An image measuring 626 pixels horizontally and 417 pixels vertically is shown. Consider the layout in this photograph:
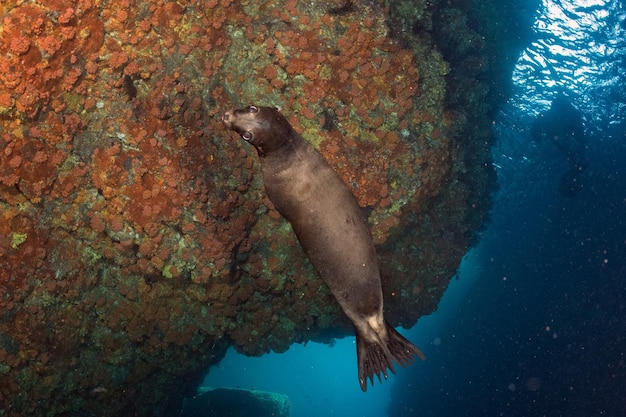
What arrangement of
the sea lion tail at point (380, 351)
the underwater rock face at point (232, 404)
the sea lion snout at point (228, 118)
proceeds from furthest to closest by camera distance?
the underwater rock face at point (232, 404) < the sea lion tail at point (380, 351) < the sea lion snout at point (228, 118)

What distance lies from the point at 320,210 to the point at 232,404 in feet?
41.9

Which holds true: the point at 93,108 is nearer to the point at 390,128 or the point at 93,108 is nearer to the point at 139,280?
the point at 139,280

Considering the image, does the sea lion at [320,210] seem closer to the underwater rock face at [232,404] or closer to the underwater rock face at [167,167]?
the underwater rock face at [167,167]

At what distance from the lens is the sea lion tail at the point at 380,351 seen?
4.52 meters

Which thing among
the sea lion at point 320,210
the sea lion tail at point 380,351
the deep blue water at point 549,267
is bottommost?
the deep blue water at point 549,267

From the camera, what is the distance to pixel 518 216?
80.3ft

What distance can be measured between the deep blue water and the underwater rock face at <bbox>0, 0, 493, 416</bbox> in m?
12.6

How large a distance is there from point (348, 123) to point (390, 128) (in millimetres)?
719

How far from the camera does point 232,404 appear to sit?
47.3 feet

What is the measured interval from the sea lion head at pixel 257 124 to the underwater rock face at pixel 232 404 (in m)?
12.8

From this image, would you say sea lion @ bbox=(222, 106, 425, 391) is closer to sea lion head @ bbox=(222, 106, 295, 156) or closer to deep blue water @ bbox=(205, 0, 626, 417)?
sea lion head @ bbox=(222, 106, 295, 156)

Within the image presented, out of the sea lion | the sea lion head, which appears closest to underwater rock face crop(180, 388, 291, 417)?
the sea lion

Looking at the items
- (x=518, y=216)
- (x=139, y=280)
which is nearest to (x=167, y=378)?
(x=139, y=280)

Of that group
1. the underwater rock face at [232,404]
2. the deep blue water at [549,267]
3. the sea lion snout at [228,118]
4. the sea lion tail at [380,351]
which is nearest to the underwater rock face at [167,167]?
the sea lion snout at [228,118]
